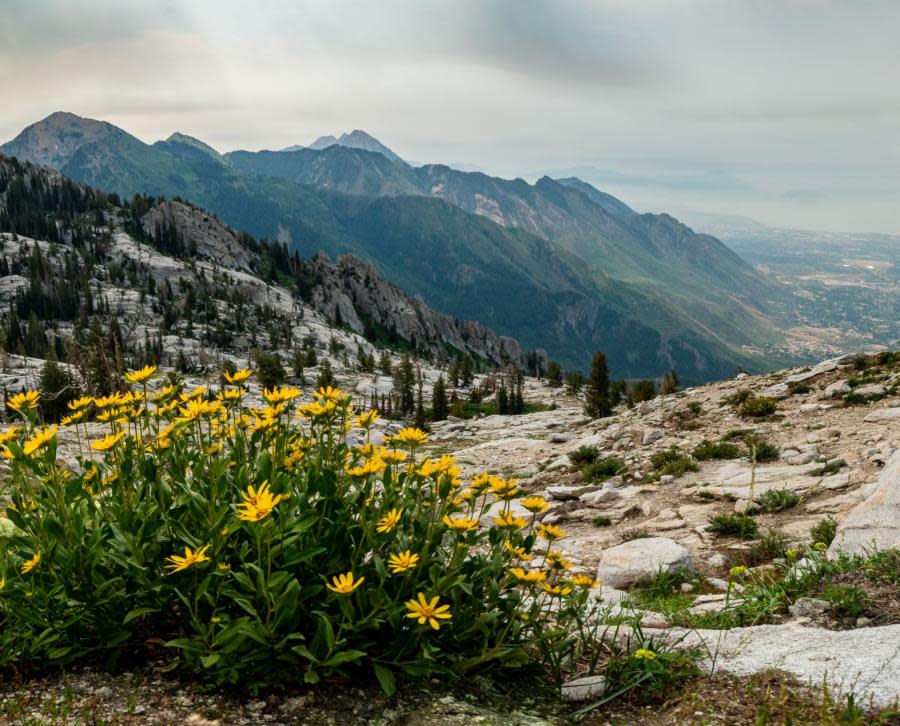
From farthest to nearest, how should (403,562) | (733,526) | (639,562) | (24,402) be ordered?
(733,526), (639,562), (24,402), (403,562)

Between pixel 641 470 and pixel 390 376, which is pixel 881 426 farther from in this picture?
pixel 390 376

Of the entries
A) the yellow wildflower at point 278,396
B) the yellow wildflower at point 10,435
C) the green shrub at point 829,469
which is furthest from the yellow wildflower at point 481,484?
the green shrub at point 829,469

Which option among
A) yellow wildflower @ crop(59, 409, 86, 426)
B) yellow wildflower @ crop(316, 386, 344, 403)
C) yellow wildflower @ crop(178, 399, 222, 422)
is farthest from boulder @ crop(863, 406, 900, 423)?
yellow wildflower @ crop(59, 409, 86, 426)

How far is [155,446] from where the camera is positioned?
191 inches

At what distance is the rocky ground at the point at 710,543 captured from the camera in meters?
3.95

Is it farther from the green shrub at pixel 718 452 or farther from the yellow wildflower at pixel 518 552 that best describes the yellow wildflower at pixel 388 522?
the green shrub at pixel 718 452

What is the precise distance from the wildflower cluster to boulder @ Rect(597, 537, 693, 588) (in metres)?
4.15

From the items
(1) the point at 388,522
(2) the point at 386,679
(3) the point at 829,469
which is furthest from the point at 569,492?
(2) the point at 386,679

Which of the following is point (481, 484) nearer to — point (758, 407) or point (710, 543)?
point (710, 543)

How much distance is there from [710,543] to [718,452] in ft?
23.2

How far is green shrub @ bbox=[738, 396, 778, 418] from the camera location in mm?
20297

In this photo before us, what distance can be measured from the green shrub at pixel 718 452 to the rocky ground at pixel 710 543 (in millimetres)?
403

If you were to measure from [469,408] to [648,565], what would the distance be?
10430 centimetres

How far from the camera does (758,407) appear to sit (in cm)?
2053
